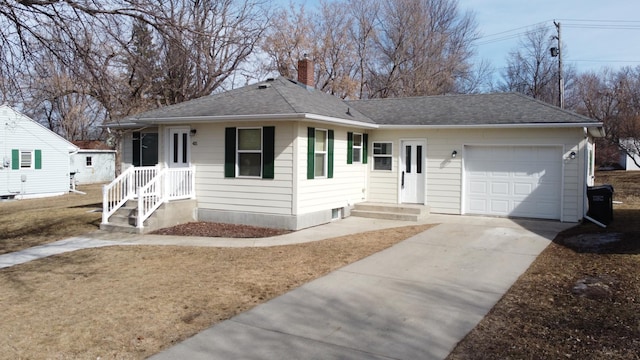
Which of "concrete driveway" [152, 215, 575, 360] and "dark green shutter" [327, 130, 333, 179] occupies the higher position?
"dark green shutter" [327, 130, 333, 179]

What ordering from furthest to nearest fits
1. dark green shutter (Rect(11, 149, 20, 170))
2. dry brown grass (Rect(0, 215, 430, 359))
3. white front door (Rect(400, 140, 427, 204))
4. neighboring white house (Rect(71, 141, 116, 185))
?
neighboring white house (Rect(71, 141, 116, 185)) < dark green shutter (Rect(11, 149, 20, 170)) < white front door (Rect(400, 140, 427, 204)) < dry brown grass (Rect(0, 215, 430, 359))

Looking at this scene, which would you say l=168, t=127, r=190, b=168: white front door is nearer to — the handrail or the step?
the handrail

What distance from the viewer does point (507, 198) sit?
14.2 metres

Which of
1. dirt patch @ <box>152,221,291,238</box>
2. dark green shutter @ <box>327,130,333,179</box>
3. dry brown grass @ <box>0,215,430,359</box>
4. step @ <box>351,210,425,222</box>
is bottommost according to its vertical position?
dry brown grass @ <box>0,215,430,359</box>

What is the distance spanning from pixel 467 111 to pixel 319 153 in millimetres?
5192

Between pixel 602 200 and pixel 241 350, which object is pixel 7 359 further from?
pixel 602 200

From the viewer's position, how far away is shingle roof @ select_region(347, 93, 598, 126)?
44.5 feet

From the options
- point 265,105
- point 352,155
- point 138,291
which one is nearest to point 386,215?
point 352,155

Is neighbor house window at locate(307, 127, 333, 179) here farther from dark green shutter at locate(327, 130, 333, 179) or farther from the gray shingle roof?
the gray shingle roof

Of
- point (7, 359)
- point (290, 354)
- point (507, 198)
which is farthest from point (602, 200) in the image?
point (7, 359)

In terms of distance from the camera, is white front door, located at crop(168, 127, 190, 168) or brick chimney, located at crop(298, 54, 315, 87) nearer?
white front door, located at crop(168, 127, 190, 168)

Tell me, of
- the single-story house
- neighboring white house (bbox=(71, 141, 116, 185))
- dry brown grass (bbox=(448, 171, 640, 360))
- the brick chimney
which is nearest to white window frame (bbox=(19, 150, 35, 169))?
neighboring white house (bbox=(71, 141, 116, 185))

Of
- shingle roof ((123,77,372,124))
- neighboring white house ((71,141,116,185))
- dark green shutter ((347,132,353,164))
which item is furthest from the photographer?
neighboring white house ((71,141,116,185))

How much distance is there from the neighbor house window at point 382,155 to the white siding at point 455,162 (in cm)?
17
